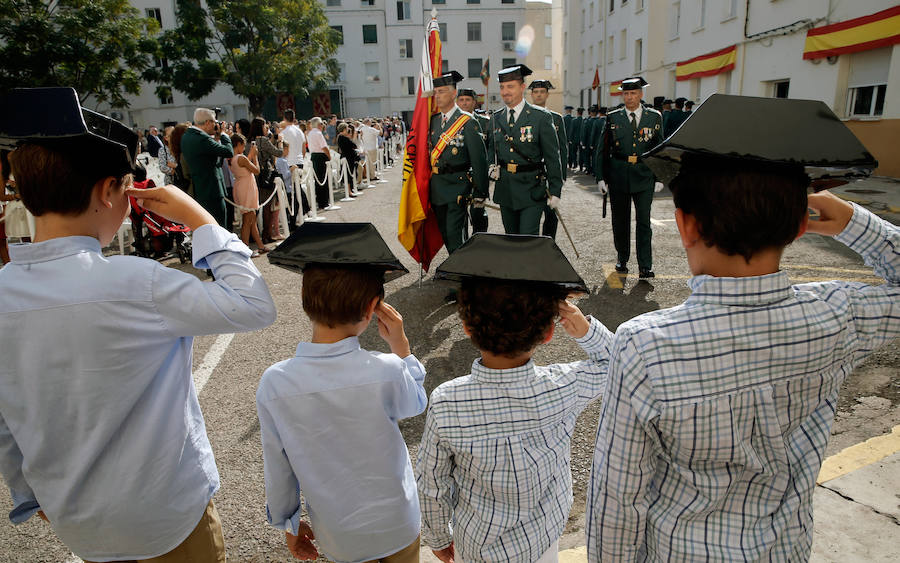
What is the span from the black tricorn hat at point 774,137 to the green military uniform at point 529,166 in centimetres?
488

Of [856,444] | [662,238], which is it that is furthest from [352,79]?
[856,444]

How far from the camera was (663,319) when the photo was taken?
1.22 metres

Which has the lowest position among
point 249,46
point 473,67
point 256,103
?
→ point 256,103

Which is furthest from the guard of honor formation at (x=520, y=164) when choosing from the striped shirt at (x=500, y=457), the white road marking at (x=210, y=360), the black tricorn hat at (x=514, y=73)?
the striped shirt at (x=500, y=457)

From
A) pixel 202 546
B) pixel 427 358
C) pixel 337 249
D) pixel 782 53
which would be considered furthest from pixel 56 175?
pixel 782 53

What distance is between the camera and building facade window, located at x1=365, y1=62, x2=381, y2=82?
5525 cm

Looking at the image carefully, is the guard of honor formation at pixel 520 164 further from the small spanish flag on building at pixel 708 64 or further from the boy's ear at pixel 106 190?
the small spanish flag on building at pixel 708 64

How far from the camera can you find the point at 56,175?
1409 millimetres

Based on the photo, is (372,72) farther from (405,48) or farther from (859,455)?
(859,455)

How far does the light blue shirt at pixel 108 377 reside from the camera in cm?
138

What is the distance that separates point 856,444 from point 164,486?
3489 millimetres

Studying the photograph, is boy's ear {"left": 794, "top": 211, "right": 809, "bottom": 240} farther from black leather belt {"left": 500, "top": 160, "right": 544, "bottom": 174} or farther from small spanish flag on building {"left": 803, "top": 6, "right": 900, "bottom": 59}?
small spanish flag on building {"left": 803, "top": 6, "right": 900, "bottom": 59}

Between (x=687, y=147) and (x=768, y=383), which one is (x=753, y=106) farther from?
(x=768, y=383)

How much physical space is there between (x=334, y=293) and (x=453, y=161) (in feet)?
15.0
